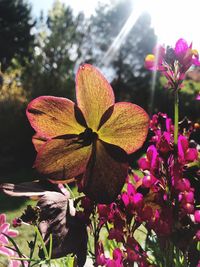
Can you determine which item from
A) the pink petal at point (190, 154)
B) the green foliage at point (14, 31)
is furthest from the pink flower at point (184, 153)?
the green foliage at point (14, 31)

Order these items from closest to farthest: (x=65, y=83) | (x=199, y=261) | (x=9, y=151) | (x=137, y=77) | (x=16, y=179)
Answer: (x=199, y=261) < (x=16, y=179) < (x=9, y=151) < (x=65, y=83) < (x=137, y=77)

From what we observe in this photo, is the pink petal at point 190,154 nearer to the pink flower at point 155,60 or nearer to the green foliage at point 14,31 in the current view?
the pink flower at point 155,60

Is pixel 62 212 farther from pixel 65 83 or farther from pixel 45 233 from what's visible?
pixel 65 83

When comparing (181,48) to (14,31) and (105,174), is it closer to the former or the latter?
(105,174)

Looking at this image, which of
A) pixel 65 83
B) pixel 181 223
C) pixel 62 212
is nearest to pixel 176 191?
pixel 181 223

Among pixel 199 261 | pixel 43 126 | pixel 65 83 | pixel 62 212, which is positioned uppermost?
pixel 43 126

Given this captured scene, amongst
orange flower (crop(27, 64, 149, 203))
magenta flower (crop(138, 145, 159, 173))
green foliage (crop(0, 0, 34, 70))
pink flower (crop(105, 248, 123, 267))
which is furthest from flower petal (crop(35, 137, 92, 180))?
green foliage (crop(0, 0, 34, 70))

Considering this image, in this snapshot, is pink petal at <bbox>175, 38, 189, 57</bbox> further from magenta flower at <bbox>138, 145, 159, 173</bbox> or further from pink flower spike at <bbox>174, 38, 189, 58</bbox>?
magenta flower at <bbox>138, 145, 159, 173</bbox>
